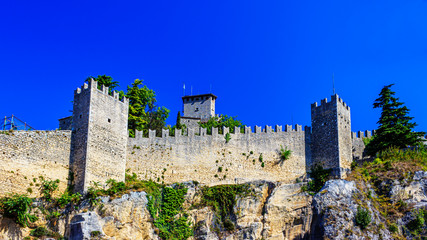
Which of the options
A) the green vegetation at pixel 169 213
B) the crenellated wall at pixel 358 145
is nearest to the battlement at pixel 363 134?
the crenellated wall at pixel 358 145

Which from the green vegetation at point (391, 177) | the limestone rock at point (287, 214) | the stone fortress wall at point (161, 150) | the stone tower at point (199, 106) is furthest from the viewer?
the stone tower at point (199, 106)

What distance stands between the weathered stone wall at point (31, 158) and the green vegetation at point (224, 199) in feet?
29.0

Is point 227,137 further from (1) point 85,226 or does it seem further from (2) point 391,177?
(1) point 85,226

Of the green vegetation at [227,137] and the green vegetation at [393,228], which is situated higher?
the green vegetation at [227,137]

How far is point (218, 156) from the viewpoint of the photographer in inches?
1471

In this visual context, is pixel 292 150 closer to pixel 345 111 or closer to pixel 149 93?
pixel 345 111

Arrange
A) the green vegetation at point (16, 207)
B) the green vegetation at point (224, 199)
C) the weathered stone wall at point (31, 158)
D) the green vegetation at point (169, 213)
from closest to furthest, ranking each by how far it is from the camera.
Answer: the green vegetation at point (16, 207) < the weathered stone wall at point (31, 158) < the green vegetation at point (169, 213) < the green vegetation at point (224, 199)

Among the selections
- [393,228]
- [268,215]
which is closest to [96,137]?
[268,215]

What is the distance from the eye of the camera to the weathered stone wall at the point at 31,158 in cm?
3014

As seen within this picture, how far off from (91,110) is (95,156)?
284 cm

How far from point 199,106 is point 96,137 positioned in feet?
116

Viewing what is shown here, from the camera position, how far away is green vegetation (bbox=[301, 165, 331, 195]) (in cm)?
3503

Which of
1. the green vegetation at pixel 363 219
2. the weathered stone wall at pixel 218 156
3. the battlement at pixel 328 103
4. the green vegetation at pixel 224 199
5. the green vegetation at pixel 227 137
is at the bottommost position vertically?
the green vegetation at pixel 363 219

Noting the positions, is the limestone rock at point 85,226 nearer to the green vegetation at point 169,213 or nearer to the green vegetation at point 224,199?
the green vegetation at point 169,213
